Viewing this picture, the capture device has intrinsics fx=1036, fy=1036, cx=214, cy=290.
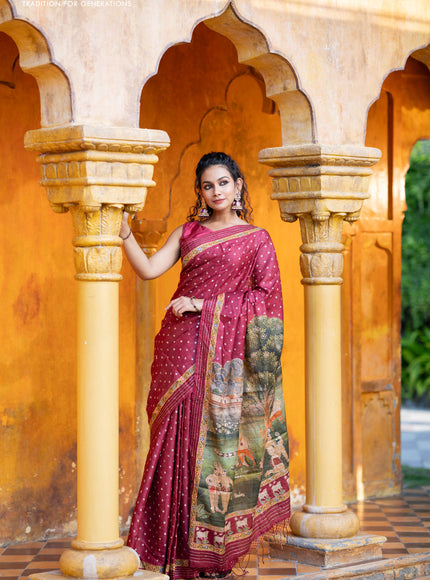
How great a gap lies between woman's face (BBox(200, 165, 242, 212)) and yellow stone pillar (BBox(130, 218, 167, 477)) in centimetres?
136

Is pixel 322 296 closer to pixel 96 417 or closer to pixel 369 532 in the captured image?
pixel 96 417

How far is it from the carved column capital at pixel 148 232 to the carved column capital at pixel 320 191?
106 cm

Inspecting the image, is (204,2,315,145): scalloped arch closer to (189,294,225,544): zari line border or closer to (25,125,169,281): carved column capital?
(25,125,169,281): carved column capital

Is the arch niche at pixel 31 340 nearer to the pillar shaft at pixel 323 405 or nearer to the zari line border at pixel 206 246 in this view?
the zari line border at pixel 206 246

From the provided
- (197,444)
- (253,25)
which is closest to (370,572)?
(197,444)

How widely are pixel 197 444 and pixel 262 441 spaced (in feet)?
1.24

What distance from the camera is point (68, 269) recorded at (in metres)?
6.26

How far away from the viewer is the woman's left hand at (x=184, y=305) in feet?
17.0

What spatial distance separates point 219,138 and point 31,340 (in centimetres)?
195

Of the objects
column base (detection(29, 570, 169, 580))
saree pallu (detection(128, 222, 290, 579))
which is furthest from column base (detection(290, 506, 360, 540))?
column base (detection(29, 570, 169, 580))

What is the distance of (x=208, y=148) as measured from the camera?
6934mm

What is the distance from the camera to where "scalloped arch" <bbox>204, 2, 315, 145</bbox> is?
5.27m

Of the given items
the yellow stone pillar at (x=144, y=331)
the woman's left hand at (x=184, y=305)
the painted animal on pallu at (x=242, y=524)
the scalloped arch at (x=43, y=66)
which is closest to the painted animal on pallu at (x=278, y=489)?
the painted animal on pallu at (x=242, y=524)

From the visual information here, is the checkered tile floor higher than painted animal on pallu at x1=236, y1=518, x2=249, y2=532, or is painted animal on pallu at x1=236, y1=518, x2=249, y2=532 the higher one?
painted animal on pallu at x1=236, y1=518, x2=249, y2=532
